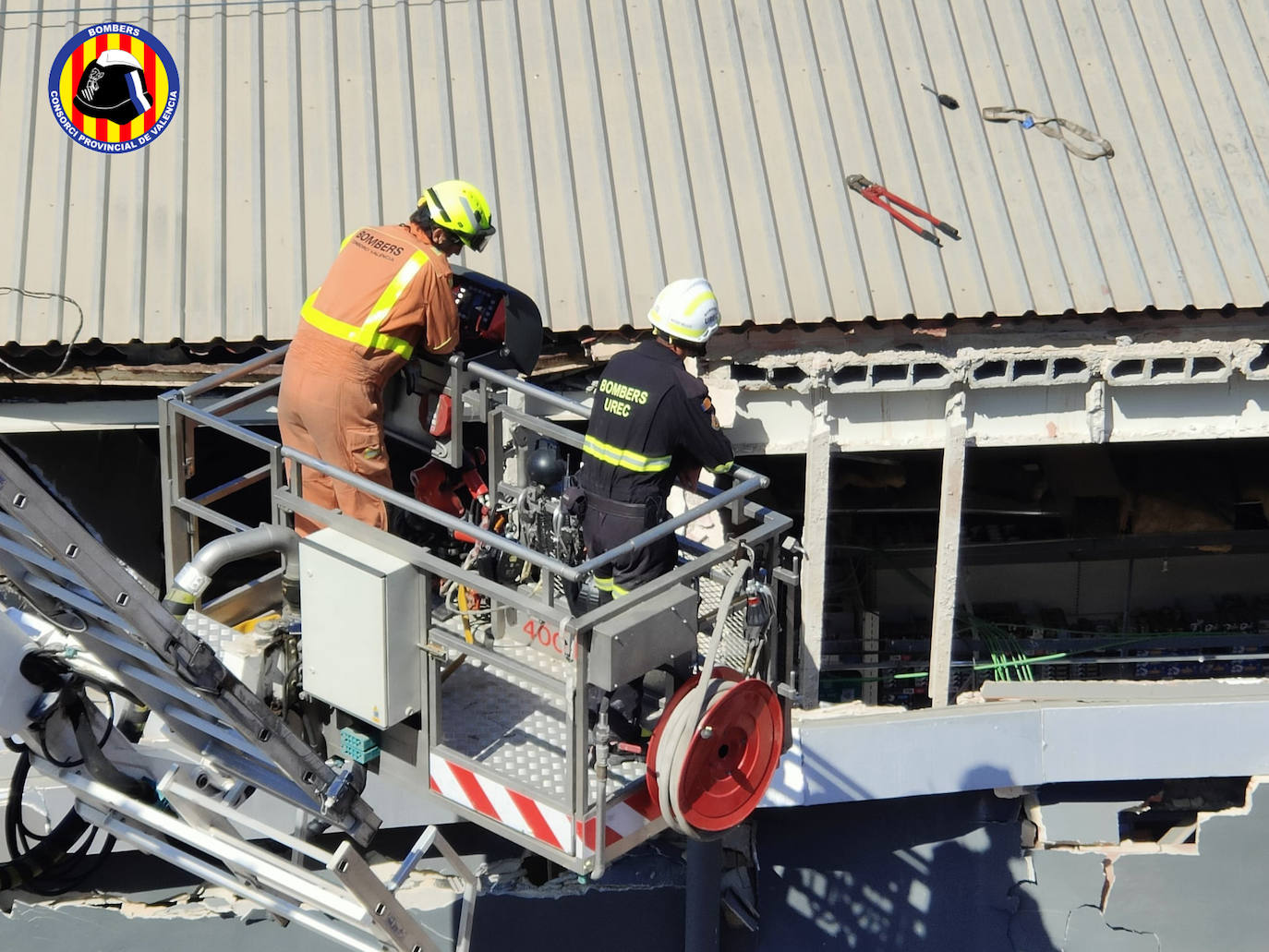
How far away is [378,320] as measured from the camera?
6.26m

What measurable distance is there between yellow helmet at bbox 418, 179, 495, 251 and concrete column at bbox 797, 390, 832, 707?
261 cm

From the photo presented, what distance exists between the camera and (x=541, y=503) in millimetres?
6512

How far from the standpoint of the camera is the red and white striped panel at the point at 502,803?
5.60 meters

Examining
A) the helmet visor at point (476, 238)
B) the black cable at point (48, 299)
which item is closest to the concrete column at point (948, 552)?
the helmet visor at point (476, 238)

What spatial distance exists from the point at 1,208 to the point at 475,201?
3532 mm

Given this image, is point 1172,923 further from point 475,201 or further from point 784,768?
point 475,201

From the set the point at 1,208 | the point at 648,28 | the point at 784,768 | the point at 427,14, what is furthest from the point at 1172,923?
the point at 1,208

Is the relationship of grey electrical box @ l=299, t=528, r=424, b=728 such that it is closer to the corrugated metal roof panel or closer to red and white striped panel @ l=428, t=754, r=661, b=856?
red and white striped panel @ l=428, t=754, r=661, b=856

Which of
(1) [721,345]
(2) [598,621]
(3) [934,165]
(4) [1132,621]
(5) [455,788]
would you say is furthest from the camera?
(4) [1132,621]

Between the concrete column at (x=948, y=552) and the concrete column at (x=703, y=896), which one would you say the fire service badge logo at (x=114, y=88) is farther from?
the concrete column at (x=703, y=896)

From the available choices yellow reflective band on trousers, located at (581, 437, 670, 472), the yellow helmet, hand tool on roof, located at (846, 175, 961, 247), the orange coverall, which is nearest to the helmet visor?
the yellow helmet

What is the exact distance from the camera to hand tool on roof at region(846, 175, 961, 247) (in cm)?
859

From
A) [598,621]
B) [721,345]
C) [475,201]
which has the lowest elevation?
[598,621]

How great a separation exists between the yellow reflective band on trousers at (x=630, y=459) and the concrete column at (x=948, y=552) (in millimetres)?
2950
